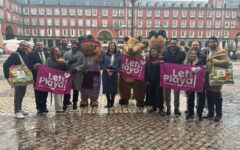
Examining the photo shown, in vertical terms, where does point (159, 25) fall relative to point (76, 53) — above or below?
above

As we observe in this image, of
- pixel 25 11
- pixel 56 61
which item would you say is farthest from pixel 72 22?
pixel 56 61

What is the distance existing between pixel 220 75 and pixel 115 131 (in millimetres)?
2890

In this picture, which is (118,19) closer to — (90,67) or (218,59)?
(90,67)

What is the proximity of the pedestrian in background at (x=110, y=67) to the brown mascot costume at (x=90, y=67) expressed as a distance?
214 mm

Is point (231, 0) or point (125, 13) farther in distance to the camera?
point (231, 0)

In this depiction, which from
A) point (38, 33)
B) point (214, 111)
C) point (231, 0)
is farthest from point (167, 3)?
point (214, 111)

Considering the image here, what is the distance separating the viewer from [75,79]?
267 inches

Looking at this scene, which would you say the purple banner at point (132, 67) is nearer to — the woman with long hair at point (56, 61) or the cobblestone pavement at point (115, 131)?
the cobblestone pavement at point (115, 131)

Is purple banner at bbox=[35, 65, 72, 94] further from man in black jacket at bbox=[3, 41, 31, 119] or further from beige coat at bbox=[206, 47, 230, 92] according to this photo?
beige coat at bbox=[206, 47, 230, 92]

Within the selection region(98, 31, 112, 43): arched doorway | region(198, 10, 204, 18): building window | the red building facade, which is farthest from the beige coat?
region(198, 10, 204, 18): building window

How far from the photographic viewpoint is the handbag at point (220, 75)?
5.77m

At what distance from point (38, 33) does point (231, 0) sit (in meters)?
61.8

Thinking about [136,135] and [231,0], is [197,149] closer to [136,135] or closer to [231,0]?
[136,135]

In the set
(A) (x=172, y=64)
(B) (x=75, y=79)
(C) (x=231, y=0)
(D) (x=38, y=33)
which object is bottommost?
A: (B) (x=75, y=79)
